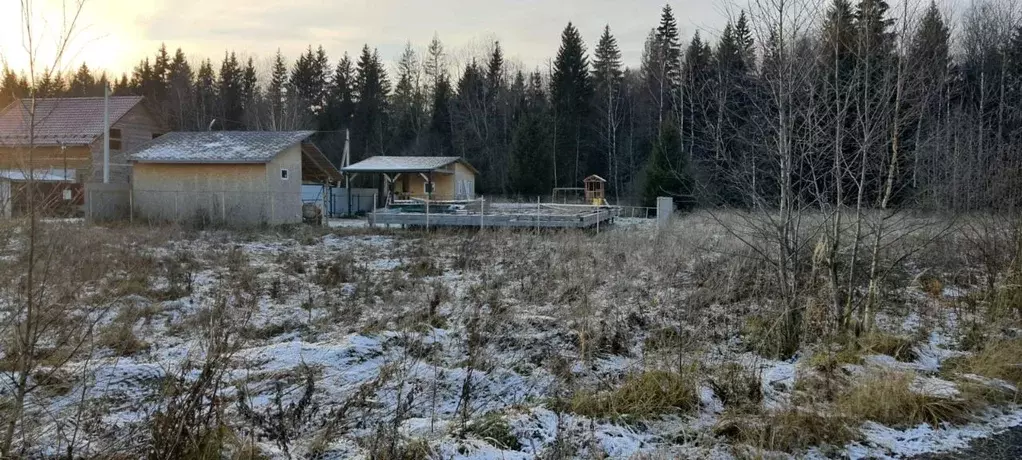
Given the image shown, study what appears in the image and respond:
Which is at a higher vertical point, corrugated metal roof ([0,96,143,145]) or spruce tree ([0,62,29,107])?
corrugated metal roof ([0,96,143,145])

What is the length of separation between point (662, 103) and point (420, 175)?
17376mm

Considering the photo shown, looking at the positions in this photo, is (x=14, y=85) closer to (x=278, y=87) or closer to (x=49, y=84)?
(x=49, y=84)

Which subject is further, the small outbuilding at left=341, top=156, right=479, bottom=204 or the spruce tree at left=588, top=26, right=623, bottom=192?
the spruce tree at left=588, top=26, right=623, bottom=192

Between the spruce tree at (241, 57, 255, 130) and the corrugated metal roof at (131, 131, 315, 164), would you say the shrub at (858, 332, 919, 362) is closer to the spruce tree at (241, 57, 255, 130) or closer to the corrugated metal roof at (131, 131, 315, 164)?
the corrugated metal roof at (131, 131, 315, 164)

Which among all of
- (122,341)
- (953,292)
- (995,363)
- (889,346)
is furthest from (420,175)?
(995,363)

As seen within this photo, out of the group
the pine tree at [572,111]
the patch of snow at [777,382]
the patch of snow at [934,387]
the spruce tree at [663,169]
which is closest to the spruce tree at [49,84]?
the patch of snow at [777,382]

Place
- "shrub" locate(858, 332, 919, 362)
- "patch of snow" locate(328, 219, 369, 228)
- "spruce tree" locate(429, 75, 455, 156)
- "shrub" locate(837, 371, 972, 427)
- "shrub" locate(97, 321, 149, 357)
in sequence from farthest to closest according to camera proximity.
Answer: "spruce tree" locate(429, 75, 455, 156) < "patch of snow" locate(328, 219, 369, 228) < "shrub" locate(858, 332, 919, 362) < "shrub" locate(97, 321, 149, 357) < "shrub" locate(837, 371, 972, 427)

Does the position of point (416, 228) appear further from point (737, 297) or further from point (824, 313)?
point (824, 313)

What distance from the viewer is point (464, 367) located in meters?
5.88

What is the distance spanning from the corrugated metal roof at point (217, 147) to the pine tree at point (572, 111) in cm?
2236

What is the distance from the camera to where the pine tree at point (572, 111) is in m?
44.2

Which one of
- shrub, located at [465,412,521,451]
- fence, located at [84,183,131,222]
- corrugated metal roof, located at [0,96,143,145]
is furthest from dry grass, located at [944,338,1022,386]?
corrugated metal roof, located at [0,96,143,145]

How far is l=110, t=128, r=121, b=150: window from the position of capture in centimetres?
3216

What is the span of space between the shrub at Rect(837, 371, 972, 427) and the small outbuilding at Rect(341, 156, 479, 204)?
86.8 ft
